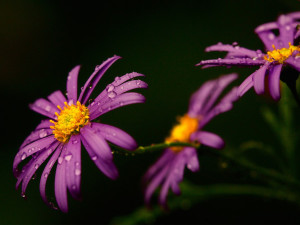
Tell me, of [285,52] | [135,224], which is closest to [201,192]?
[135,224]

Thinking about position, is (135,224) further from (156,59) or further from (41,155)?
(156,59)

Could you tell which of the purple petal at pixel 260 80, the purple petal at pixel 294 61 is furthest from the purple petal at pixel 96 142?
the purple petal at pixel 294 61

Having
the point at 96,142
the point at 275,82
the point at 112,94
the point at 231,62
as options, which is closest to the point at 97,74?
the point at 112,94

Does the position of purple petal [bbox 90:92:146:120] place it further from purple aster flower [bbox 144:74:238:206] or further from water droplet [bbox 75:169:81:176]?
purple aster flower [bbox 144:74:238:206]

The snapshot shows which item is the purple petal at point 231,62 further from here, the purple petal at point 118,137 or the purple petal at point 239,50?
the purple petal at point 118,137

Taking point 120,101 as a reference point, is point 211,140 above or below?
below

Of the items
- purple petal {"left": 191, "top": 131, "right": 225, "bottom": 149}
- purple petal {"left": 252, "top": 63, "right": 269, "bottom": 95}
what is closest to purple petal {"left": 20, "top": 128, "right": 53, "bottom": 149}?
purple petal {"left": 191, "top": 131, "right": 225, "bottom": 149}

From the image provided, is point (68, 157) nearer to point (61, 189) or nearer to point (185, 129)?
point (61, 189)

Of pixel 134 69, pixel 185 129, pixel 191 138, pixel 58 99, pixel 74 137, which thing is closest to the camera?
pixel 74 137
